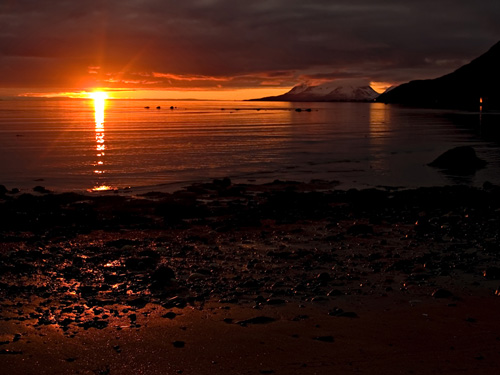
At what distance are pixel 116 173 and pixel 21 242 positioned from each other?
49.0 ft

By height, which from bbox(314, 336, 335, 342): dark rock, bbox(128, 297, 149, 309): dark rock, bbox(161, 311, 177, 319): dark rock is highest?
bbox(128, 297, 149, 309): dark rock

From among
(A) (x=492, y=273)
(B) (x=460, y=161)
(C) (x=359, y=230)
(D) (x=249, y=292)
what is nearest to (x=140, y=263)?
(D) (x=249, y=292)

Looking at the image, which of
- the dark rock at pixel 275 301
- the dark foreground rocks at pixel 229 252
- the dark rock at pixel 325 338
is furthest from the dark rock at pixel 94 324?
the dark rock at pixel 325 338

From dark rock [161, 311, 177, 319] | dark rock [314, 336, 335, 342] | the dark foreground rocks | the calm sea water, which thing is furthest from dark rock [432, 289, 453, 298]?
the calm sea water

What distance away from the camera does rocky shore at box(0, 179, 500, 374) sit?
714 centimetres

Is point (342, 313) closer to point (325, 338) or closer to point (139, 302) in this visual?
point (325, 338)

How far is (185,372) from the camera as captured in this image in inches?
265

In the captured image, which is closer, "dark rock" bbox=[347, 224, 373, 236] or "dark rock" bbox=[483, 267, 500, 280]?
"dark rock" bbox=[483, 267, 500, 280]

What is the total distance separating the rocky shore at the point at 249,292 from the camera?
23.4 ft

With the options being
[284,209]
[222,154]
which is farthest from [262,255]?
[222,154]

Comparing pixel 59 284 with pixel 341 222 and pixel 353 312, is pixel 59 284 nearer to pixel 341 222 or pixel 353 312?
pixel 353 312

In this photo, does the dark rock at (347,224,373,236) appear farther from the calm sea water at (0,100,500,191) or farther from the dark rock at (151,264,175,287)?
the calm sea water at (0,100,500,191)

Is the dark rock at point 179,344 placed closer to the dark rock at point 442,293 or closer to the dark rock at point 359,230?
the dark rock at point 442,293

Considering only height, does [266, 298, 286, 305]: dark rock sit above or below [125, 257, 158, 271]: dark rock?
below
